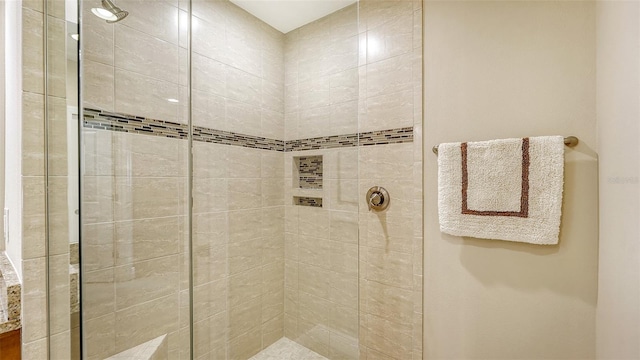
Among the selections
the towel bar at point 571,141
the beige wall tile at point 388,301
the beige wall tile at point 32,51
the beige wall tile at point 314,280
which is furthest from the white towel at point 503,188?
the beige wall tile at point 32,51

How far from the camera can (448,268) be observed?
119cm

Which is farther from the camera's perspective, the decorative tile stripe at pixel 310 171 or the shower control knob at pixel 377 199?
the decorative tile stripe at pixel 310 171

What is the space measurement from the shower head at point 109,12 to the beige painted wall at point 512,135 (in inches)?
46.6

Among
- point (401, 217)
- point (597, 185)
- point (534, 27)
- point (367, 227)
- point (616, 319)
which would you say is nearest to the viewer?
point (616, 319)

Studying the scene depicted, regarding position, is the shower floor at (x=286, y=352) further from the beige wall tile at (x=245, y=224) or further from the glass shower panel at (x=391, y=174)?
the beige wall tile at (x=245, y=224)

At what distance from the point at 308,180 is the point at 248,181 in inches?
12.6

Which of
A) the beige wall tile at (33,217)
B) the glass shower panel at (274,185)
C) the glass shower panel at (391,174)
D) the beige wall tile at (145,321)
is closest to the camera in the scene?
the beige wall tile at (33,217)

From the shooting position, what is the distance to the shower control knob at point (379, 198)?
1.33m

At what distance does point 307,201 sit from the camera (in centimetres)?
146

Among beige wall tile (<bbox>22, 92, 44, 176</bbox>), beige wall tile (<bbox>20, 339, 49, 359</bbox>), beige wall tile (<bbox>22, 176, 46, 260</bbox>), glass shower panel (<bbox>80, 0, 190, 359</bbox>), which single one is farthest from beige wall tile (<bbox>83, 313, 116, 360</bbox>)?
beige wall tile (<bbox>22, 92, 44, 176</bbox>)

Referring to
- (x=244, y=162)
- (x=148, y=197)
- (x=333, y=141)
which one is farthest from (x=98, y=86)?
(x=333, y=141)

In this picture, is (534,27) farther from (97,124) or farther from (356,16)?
(97,124)

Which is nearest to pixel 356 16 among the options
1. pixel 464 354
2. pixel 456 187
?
pixel 456 187

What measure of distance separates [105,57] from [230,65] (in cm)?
59
